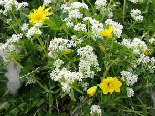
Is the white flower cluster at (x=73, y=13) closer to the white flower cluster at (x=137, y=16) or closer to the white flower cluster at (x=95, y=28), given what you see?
the white flower cluster at (x=95, y=28)

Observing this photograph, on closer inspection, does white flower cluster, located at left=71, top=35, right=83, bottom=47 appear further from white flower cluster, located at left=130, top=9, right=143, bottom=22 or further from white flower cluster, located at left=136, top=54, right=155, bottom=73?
white flower cluster, located at left=130, top=9, right=143, bottom=22

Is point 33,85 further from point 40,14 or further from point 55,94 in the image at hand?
point 40,14

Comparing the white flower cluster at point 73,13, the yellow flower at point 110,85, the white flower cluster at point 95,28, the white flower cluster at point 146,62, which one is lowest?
the yellow flower at point 110,85

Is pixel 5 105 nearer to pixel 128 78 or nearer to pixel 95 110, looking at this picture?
pixel 95 110

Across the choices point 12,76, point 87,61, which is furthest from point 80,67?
point 12,76

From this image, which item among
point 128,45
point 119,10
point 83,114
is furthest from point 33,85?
point 119,10

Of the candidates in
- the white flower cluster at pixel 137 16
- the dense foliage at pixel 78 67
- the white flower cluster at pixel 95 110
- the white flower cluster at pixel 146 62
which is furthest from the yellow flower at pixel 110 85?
the white flower cluster at pixel 137 16
